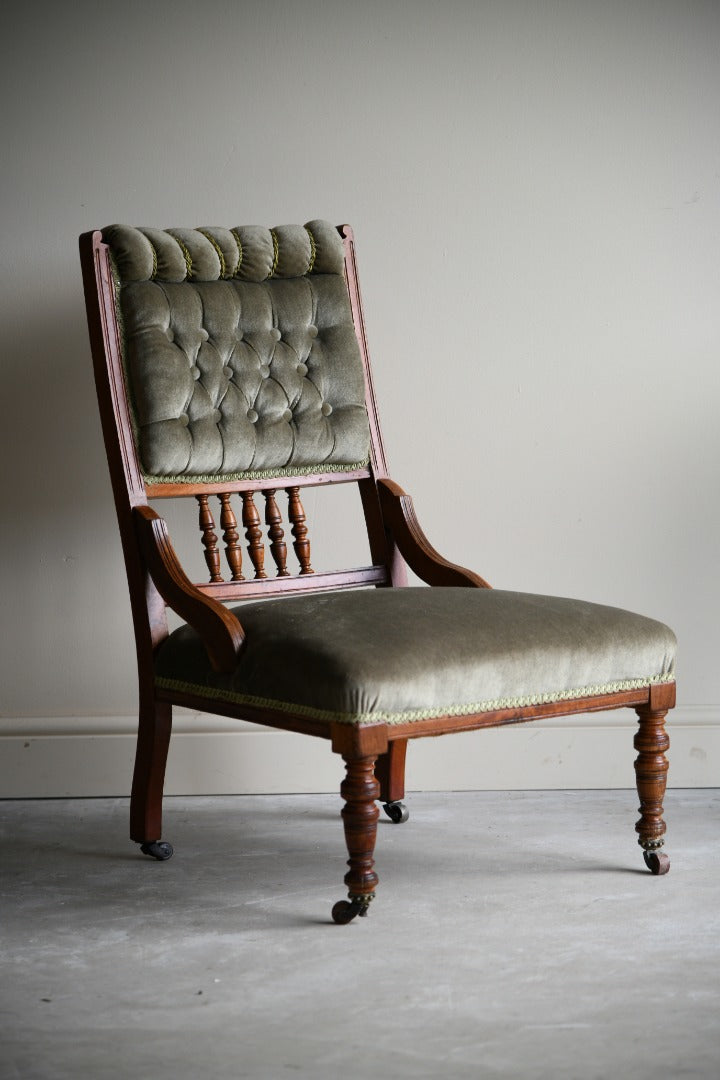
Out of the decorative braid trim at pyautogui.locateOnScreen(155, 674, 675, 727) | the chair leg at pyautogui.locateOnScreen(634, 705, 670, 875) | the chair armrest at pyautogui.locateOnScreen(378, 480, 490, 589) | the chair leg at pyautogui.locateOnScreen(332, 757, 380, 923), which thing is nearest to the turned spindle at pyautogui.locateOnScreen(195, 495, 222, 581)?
the decorative braid trim at pyautogui.locateOnScreen(155, 674, 675, 727)

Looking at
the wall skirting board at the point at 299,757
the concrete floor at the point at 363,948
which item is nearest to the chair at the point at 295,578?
the concrete floor at the point at 363,948

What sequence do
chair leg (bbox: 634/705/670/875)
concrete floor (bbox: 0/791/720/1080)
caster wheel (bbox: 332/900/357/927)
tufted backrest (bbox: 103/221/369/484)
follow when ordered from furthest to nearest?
tufted backrest (bbox: 103/221/369/484)
chair leg (bbox: 634/705/670/875)
caster wheel (bbox: 332/900/357/927)
concrete floor (bbox: 0/791/720/1080)

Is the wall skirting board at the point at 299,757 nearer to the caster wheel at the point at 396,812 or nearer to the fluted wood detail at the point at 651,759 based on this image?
the caster wheel at the point at 396,812

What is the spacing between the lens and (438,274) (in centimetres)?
262

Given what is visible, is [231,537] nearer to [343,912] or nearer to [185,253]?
[185,253]

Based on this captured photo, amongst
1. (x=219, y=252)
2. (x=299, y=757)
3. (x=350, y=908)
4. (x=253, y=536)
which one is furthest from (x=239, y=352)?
(x=350, y=908)

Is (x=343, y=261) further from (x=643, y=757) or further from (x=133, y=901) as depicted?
(x=133, y=901)

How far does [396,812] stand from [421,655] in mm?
723

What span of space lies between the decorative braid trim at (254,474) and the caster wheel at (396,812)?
0.63m

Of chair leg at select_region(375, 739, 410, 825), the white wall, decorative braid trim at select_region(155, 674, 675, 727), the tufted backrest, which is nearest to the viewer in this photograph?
decorative braid trim at select_region(155, 674, 675, 727)

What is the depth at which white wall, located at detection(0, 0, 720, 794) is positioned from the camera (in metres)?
2.57

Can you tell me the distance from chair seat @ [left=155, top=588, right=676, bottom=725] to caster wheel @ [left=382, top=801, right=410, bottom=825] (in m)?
0.53

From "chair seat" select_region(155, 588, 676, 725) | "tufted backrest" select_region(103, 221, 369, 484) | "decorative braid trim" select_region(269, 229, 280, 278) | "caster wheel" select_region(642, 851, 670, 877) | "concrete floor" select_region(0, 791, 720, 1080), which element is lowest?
"caster wheel" select_region(642, 851, 670, 877)

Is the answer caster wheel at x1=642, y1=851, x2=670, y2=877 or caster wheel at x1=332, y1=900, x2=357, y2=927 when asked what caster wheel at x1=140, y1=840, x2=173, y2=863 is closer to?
caster wheel at x1=332, y1=900, x2=357, y2=927
